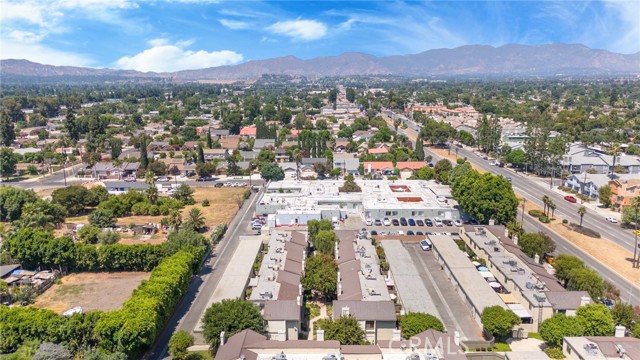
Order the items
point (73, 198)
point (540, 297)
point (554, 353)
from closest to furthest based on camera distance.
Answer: point (554, 353)
point (540, 297)
point (73, 198)

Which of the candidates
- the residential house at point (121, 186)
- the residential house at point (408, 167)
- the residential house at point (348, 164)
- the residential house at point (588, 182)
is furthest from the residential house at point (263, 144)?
the residential house at point (588, 182)

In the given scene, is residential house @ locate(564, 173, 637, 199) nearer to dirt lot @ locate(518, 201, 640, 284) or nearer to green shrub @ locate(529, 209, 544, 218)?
green shrub @ locate(529, 209, 544, 218)

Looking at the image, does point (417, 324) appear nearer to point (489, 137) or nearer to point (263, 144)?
point (489, 137)

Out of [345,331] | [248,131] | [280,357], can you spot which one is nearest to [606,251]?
[345,331]

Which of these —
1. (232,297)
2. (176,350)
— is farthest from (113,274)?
(176,350)

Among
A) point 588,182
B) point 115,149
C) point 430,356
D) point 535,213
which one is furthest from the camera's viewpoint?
point 115,149

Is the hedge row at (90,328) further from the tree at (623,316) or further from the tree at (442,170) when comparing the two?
the tree at (442,170)

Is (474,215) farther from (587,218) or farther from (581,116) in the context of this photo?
(581,116)
